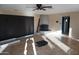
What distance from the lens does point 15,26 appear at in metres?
1.46

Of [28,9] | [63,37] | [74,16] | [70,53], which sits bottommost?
[70,53]

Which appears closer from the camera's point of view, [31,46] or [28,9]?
[28,9]

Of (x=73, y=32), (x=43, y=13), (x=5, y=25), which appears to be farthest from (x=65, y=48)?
(x=5, y=25)

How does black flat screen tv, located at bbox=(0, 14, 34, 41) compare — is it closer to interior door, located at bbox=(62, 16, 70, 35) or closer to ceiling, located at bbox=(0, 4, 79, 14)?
ceiling, located at bbox=(0, 4, 79, 14)

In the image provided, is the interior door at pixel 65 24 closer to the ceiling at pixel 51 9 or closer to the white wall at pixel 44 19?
the ceiling at pixel 51 9

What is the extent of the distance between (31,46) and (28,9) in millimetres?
534

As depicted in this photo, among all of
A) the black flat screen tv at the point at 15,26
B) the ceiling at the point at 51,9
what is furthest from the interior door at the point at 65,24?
the black flat screen tv at the point at 15,26

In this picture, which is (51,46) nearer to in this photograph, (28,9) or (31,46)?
(31,46)

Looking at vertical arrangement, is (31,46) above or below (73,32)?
below

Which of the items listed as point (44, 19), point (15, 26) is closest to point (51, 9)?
point (44, 19)

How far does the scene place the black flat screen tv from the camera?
137cm

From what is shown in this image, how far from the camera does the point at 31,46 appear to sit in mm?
1528

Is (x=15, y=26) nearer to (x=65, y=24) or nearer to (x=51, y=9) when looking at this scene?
(x=51, y=9)

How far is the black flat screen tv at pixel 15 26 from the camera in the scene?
1366 millimetres
